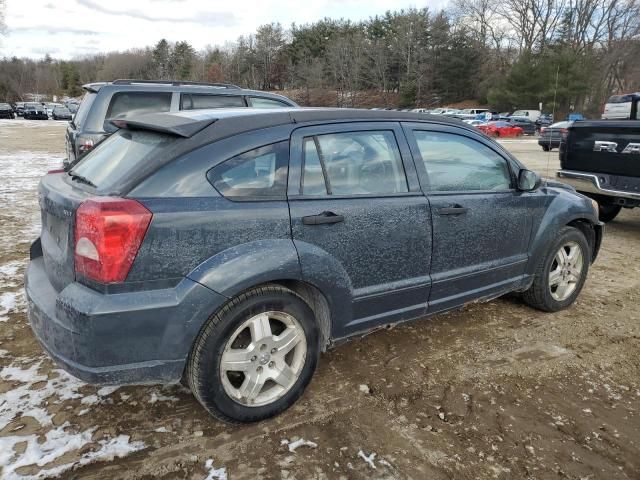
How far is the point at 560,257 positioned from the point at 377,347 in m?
1.85

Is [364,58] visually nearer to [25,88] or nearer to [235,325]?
[25,88]

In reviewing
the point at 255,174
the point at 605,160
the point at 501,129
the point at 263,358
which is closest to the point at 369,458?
the point at 263,358

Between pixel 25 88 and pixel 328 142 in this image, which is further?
pixel 25 88

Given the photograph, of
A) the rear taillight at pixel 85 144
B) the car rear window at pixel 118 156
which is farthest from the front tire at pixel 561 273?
the rear taillight at pixel 85 144

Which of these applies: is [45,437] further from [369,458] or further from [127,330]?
[369,458]

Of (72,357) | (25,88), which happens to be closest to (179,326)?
(72,357)

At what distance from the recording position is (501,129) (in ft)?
111

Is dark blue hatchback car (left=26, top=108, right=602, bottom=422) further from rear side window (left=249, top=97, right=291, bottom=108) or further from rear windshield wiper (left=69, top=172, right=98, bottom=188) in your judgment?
rear side window (left=249, top=97, right=291, bottom=108)

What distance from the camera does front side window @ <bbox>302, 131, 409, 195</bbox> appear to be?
2.82 m

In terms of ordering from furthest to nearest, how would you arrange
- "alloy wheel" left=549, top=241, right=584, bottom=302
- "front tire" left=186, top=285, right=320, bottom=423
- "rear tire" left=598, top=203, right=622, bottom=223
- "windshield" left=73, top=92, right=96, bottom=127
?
"rear tire" left=598, top=203, right=622, bottom=223 → "windshield" left=73, top=92, right=96, bottom=127 → "alloy wheel" left=549, top=241, right=584, bottom=302 → "front tire" left=186, top=285, right=320, bottom=423

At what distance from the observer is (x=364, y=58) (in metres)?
72.9

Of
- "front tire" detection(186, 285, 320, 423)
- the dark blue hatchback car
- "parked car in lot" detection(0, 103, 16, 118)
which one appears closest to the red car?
the dark blue hatchback car

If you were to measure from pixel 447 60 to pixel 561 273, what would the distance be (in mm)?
68190

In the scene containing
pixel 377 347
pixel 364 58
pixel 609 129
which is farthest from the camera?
pixel 364 58
